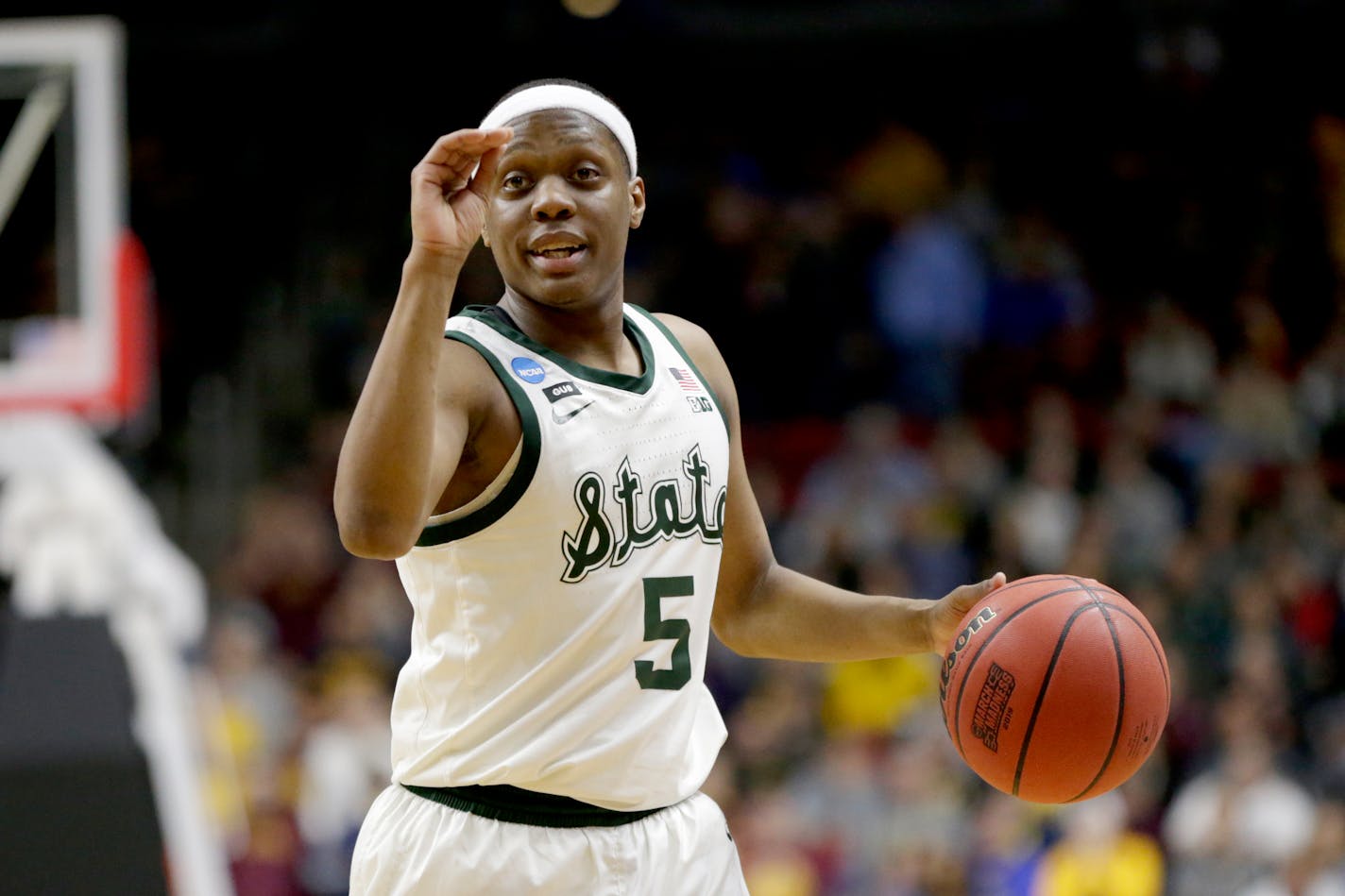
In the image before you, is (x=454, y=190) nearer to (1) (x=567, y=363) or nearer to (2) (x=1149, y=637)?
(1) (x=567, y=363)

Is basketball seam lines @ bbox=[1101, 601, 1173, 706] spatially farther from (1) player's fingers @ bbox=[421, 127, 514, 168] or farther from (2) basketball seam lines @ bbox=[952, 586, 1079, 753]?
(1) player's fingers @ bbox=[421, 127, 514, 168]

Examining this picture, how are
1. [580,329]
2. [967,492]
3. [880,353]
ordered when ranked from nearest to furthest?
[580,329] < [967,492] < [880,353]

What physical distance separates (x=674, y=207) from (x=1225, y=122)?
4.16m

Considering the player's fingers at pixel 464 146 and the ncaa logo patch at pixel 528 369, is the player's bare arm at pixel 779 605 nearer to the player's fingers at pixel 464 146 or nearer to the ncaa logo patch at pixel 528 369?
the ncaa logo patch at pixel 528 369

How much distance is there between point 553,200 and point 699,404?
1.67 feet

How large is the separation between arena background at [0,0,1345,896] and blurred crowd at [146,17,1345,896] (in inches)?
1.1

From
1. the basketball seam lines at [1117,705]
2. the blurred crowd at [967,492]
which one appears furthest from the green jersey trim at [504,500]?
the blurred crowd at [967,492]

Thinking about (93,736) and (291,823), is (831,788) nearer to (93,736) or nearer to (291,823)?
(291,823)

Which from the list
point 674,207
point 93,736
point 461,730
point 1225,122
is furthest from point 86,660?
point 1225,122

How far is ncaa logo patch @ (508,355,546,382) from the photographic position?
10.2 feet

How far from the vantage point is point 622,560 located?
314 centimetres

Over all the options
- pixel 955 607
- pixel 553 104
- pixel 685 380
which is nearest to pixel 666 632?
pixel 685 380

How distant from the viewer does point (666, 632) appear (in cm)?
322

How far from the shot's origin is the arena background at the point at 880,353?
9.55 metres
